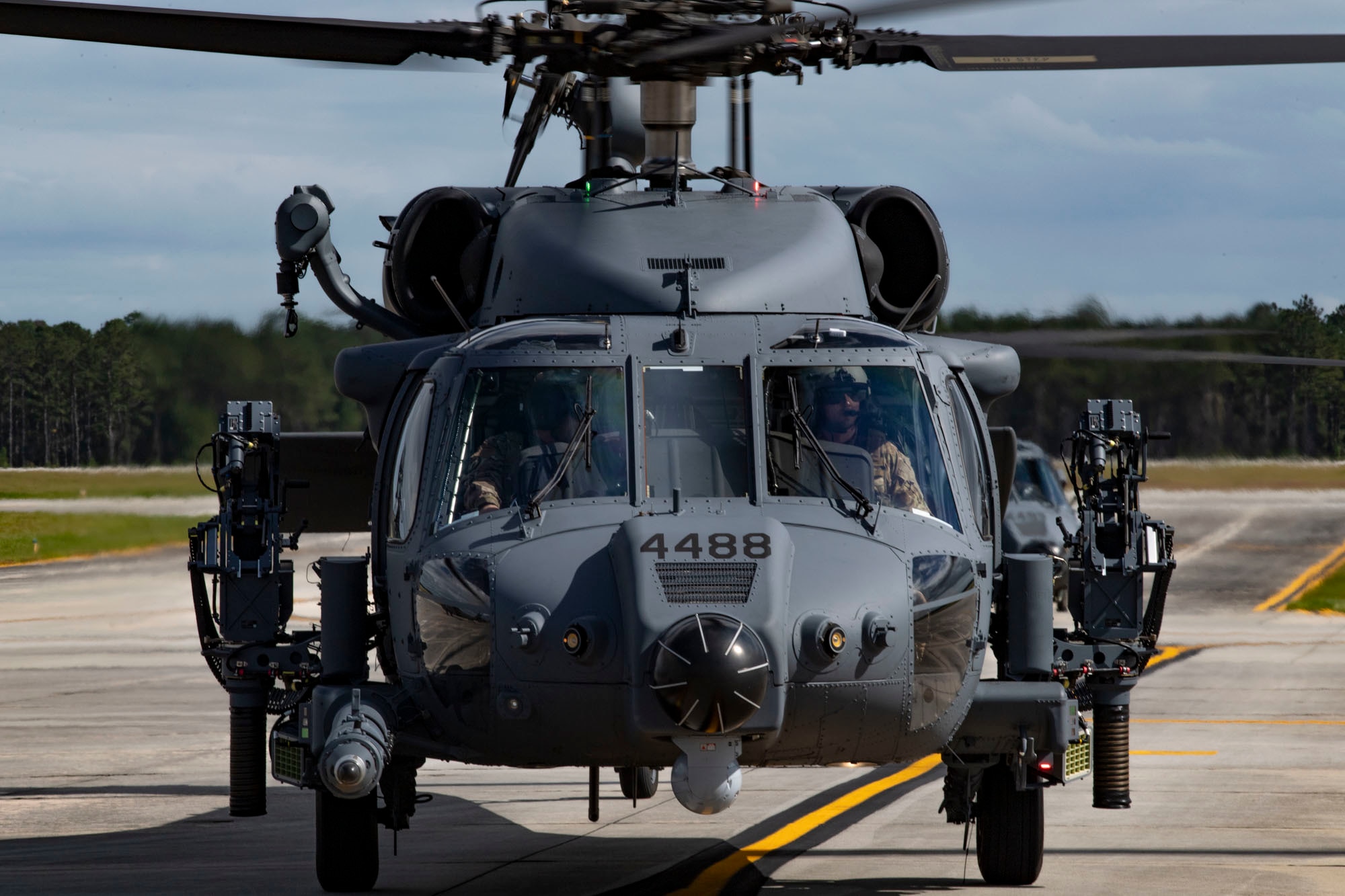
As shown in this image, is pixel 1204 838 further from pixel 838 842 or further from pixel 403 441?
pixel 403 441

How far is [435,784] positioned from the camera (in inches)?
497

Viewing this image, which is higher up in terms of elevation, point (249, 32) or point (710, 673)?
point (249, 32)

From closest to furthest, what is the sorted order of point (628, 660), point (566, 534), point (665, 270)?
point (628, 660)
point (566, 534)
point (665, 270)

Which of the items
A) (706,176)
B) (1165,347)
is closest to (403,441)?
(706,176)

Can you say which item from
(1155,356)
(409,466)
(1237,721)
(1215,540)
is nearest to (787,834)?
(1155,356)

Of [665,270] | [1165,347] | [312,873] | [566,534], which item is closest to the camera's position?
[566,534]

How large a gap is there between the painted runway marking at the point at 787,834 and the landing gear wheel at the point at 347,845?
143cm

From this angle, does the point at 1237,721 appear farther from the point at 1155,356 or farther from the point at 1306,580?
the point at 1306,580

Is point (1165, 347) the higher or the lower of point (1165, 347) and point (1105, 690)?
the higher

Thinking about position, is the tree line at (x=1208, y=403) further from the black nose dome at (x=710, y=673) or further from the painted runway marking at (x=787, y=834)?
the black nose dome at (x=710, y=673)

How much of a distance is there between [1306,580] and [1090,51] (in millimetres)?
25580

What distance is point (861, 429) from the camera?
780cm

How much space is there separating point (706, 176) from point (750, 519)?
2.99 metres

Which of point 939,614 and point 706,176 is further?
point 706,176
